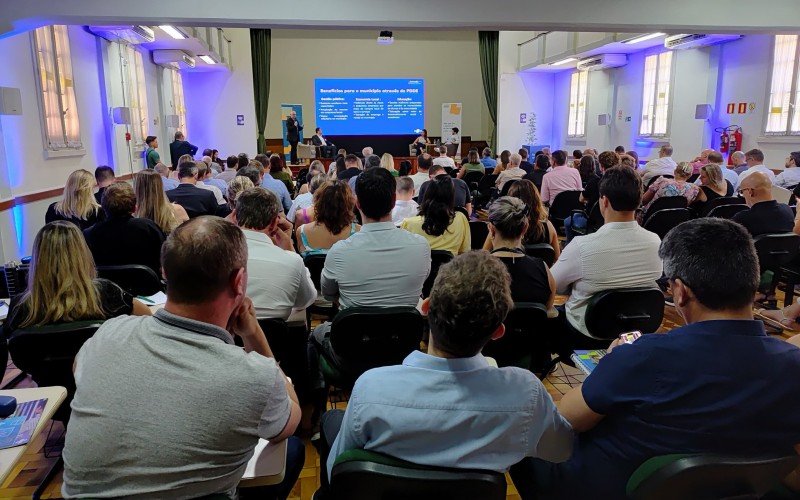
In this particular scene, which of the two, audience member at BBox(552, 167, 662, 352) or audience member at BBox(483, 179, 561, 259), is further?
audience member at BBox(483, 179, 561, 259)

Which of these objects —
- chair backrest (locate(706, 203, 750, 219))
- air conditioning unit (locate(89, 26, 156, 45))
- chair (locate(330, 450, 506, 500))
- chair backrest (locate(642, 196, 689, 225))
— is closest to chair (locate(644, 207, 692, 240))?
chair backrest (locate(706, 203, 750, 219))

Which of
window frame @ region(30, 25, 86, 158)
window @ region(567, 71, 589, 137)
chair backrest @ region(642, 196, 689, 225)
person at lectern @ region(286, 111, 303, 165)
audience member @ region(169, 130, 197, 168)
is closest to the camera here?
chair backrest @ region(642, 196, 689, 225)

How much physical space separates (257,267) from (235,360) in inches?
50.5

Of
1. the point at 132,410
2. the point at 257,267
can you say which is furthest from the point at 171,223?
the point at 132,410

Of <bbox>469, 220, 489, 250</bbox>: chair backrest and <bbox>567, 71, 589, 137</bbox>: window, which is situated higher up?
<bbox>567, 71, 589, 137</bbox>: window

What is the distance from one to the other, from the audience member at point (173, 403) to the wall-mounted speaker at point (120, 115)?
26.2 ft

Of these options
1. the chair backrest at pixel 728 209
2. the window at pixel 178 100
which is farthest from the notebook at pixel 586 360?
the window at pixel 178 100

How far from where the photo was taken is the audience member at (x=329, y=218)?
348 centimetres

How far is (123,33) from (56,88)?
1.97 meters

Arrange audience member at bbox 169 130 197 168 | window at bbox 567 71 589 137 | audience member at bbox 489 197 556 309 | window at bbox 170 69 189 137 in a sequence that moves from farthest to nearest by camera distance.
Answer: window at bbox 567 71 589 137
window at bbox 170 69 189 137
audience member at bbox 169 130 197 168
audience member at bbox 489 197 556 309

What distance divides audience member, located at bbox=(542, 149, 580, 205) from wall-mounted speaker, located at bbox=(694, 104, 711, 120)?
174 inches

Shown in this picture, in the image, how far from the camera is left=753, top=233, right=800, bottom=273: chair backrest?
3.82 meters

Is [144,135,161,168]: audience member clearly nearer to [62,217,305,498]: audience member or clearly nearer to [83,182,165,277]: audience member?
[83,182,165,277]: audience member

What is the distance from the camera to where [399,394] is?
3.96 feet
